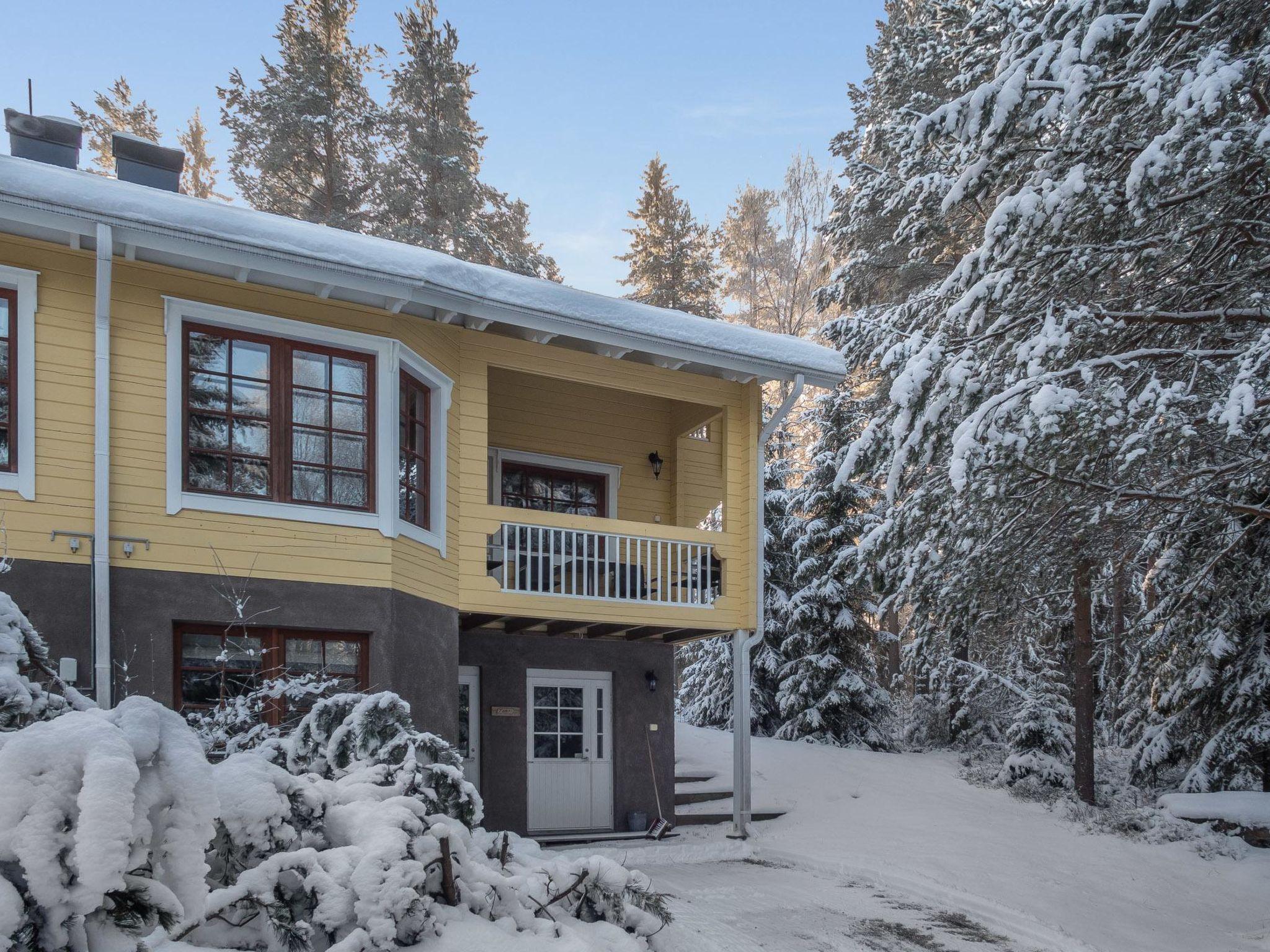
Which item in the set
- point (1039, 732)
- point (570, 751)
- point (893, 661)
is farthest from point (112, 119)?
point (1039, 732)

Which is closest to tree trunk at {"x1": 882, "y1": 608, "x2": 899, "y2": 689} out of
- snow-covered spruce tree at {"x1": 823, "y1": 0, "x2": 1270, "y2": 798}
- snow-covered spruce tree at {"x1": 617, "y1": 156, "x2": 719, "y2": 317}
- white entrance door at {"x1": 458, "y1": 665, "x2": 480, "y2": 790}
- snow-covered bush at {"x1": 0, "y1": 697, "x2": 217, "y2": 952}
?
snow-covered spruce tree at {"x1": 617, "y1": 156, "x2": 719, "y2": 317}

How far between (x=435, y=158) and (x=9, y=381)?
17.5m

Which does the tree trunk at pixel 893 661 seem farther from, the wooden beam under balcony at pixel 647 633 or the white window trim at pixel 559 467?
the white window trim at pixel 559 467

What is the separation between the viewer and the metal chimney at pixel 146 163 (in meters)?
10.1

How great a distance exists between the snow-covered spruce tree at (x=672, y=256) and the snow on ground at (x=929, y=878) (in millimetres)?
16130

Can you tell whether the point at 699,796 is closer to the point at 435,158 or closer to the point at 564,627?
the point at 564,627

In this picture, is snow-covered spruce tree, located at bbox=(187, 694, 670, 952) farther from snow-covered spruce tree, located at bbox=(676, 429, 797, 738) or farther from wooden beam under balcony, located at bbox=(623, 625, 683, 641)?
snow-covered spruce tree, located at bbox=(676, 429, 797, 738)

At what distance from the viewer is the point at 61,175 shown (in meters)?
7.45

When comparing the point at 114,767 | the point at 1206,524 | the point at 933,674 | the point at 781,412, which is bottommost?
the point at 933,674

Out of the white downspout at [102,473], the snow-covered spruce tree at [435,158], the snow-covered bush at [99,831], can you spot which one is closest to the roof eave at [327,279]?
the white downspout at [102,473]

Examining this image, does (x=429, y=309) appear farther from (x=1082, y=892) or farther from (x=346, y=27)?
(x=346, y=27)

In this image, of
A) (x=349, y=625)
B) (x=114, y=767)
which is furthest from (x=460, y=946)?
(x=349, y=625)

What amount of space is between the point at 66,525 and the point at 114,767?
19.1 ft

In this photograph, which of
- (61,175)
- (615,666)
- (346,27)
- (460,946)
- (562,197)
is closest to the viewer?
(460,946)
